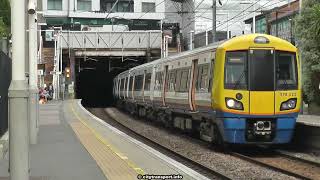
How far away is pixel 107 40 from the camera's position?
59.3 m

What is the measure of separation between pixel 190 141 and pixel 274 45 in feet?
19.2

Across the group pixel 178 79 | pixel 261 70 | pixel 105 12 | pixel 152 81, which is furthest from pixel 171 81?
pixel 105 12

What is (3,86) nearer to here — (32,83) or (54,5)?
(32,83)

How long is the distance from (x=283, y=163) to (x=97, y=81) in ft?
206

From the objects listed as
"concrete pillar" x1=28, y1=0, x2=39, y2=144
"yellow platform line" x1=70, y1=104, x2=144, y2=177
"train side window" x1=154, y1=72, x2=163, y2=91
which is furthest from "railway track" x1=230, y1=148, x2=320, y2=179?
"train side window" x1=154, y1=72, x2=163, y2=91

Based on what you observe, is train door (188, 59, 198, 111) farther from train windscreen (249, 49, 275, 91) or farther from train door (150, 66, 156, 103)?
train door (150, 66, 156, 103)

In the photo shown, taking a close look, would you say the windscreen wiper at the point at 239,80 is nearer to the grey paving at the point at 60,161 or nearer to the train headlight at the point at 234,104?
the train headlight at the point at 234,104

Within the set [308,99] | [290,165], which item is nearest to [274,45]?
[290,165]

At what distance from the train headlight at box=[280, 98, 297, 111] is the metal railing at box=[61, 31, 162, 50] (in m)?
43.9

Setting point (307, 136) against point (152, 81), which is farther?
point (152, 81)

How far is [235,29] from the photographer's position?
76.4 metres

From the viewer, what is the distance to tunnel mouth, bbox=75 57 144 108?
69.0 metres

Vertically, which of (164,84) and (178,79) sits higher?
(178,79)

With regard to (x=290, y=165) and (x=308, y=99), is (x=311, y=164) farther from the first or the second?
(x=308, y=99)
